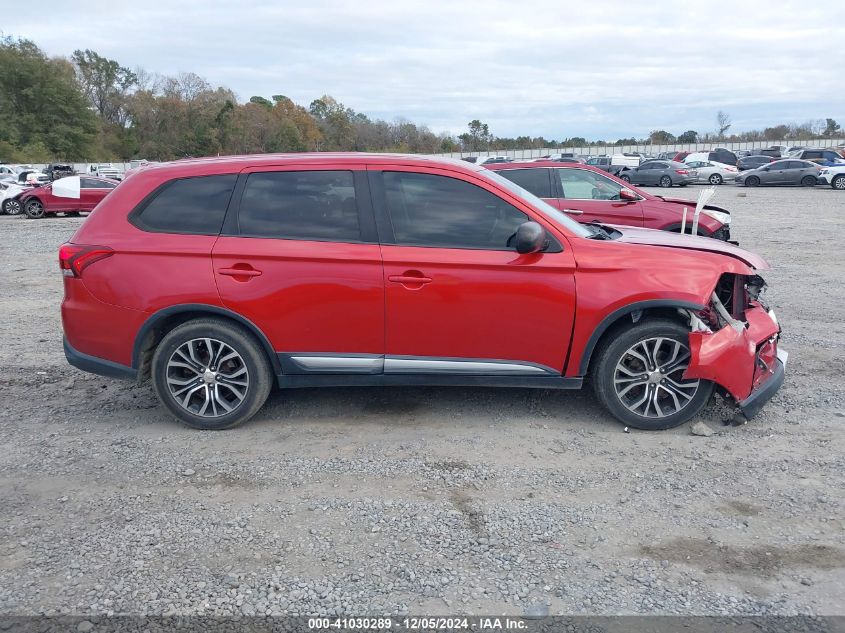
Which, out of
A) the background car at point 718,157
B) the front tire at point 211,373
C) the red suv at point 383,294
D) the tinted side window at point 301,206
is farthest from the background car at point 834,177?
the front tire at point 211,373

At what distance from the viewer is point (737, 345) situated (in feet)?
15.3

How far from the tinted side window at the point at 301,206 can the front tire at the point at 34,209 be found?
72.8ft

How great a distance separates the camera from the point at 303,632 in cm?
290

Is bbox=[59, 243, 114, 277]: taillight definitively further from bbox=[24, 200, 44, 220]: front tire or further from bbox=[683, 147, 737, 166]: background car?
bbox=[683, 147, 737, 166]: background car

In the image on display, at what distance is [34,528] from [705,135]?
4057 inches

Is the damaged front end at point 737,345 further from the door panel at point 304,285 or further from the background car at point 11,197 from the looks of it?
the background car at point 11,197

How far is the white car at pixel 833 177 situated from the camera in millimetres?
31703

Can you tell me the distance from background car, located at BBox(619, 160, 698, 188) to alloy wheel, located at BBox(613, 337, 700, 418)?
112 ft

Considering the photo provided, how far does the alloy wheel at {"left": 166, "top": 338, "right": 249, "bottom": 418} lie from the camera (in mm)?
4875

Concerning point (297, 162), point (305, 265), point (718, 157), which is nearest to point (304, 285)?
point (305, 265)

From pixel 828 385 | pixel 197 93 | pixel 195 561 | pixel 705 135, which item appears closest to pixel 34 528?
pixel 195 561

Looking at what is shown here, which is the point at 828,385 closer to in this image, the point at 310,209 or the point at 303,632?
the point at 310,209

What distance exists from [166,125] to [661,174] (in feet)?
207

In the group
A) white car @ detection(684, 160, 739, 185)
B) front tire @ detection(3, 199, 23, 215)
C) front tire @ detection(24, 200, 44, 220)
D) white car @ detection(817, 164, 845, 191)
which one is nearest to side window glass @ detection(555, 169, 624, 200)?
front tire @ detection(24, 200, 44, 220)
